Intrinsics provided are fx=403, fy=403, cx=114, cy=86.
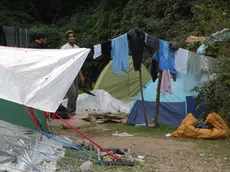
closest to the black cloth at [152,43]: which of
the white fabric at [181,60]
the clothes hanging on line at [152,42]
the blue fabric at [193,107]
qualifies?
the clothes hanging on line at [152,42]

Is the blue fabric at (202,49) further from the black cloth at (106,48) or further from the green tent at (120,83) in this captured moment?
the green tent at (120,83)

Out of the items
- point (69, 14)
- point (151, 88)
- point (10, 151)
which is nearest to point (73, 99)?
point (151, 88)

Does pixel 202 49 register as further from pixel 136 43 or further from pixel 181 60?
pixel 136 43

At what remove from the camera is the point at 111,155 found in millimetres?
5012

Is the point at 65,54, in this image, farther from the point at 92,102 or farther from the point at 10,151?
the point at 92,102

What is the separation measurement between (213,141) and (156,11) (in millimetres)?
8164

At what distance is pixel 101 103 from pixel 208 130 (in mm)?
3901

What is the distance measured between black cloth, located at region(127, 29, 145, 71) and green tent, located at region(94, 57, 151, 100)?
13.1 ft

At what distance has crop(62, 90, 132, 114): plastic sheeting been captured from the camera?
32.6ft

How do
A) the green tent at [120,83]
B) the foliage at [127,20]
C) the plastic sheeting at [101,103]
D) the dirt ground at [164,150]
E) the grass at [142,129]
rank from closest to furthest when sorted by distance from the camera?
the dirt ground at [164,150], the grass at [142,129], the foliage at [127,20], the plastic sheeting at [101,103], the green tent at [120,83]

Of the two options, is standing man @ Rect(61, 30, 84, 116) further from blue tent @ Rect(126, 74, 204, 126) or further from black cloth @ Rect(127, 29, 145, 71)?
black cloth @ Rect(127, 29, 145, 71)

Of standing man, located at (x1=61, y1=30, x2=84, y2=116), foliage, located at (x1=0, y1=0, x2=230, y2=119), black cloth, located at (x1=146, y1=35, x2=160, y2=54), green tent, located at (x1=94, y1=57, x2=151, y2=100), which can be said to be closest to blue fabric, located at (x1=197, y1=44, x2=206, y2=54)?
foliage, located at (x1=0, y1=0, x2=230, y2=119)

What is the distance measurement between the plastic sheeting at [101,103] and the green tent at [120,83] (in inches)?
34.1

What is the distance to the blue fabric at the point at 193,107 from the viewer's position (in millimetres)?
7859
